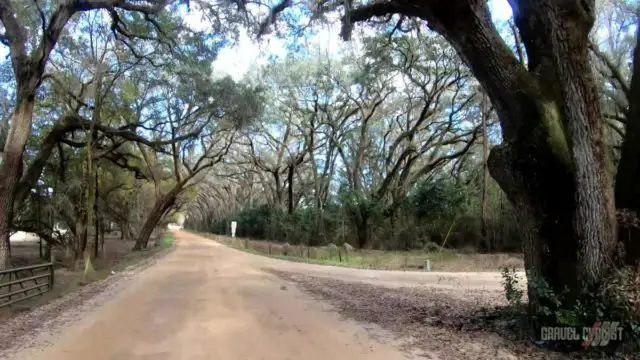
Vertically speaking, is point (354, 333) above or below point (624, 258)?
below

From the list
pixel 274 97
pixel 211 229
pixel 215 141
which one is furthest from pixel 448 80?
pixel 211 229

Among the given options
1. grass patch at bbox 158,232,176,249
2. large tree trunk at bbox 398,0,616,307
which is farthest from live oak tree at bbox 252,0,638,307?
grass patch at bbox 158,232,176,249

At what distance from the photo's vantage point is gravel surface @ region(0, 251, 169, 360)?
723cm

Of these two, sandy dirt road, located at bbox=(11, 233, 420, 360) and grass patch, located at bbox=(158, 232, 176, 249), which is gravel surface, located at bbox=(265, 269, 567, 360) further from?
grass patch, located at bbox=(158, 232, 176, 249)

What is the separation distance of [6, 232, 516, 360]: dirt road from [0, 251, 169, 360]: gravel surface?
0.76 ft

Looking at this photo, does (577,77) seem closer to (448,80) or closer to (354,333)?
(354,333)

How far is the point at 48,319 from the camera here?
362 inches

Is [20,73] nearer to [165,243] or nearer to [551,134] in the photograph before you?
[551,134]

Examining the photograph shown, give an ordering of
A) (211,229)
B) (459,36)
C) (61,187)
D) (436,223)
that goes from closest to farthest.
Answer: (459,36) → (61,187) → (436,223) → (211,229)

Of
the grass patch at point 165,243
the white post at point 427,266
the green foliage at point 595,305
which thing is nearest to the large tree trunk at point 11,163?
the green foliage at point 595,305

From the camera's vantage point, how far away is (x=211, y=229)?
300 ft

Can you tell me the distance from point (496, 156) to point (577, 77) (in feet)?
4.95

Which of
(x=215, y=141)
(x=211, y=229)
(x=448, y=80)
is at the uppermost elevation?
(x=448, y=80)

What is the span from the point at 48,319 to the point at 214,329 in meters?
3.53
